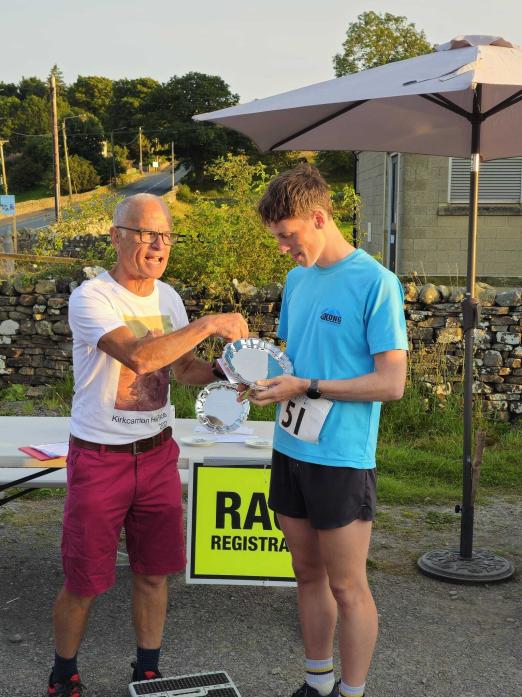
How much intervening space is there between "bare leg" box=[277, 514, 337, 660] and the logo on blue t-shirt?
69 cm

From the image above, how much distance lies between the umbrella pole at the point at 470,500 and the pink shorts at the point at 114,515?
1.84 meters

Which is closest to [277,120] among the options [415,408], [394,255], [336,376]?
[336,376]

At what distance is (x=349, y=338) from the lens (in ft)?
8.61

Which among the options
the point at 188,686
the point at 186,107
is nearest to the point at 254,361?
the point at 188,686

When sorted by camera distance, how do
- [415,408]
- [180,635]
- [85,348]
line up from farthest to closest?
[415,408], [180,635], [85,348]

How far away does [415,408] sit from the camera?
282 inches

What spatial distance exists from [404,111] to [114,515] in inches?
113

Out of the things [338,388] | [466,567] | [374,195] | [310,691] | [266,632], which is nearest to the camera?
[338,388]

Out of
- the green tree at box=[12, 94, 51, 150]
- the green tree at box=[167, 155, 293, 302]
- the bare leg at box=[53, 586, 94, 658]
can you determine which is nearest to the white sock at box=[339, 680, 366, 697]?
the bare leg at box=[53, 586, 94, 658]

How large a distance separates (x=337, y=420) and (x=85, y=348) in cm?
94

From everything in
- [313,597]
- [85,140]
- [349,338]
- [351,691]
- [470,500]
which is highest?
[85,140]

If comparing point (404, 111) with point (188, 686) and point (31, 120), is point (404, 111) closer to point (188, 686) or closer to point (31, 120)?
point (188, 686)

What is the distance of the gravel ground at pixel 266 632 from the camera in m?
3.27

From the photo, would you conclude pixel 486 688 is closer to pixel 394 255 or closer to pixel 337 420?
pixel 337 420
